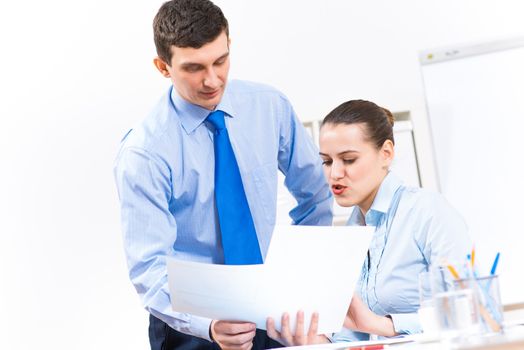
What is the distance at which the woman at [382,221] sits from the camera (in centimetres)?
171

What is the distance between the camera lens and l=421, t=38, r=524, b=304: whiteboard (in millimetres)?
3262

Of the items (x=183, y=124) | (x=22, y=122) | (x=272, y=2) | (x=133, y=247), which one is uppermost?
(x=272, y=2)

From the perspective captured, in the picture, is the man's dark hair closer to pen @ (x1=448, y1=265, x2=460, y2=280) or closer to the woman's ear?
A: the woman's ear

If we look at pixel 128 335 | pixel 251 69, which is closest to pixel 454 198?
pixel 251 69

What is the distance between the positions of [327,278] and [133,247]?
1.81ft

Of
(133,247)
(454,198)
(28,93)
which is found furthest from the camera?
(28,93)

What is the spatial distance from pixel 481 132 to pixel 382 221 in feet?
5.20

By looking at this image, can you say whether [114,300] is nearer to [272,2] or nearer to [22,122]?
[22,122]

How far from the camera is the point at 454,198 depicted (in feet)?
10.7

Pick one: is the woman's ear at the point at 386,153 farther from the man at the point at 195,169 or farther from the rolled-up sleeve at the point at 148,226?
the rolled-up sleeve at the point at 148,226

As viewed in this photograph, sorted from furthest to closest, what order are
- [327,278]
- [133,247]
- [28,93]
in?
[28,93], [133,247], [327,278]

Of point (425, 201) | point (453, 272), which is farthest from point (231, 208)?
point (453, 272)

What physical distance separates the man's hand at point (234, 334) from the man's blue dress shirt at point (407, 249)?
0.35 m

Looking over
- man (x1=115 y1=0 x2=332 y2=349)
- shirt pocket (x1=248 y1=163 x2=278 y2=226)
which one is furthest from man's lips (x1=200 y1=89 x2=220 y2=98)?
shirt pocket (x1=248 y1=163 x2=278 y2=226)
